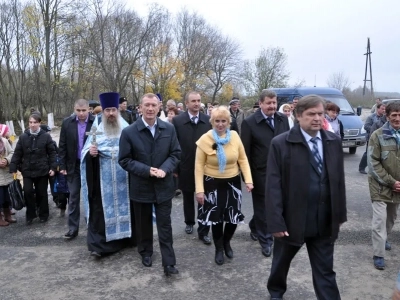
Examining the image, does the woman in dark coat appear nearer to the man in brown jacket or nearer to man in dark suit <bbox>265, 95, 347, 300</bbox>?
man in dark suit <bbox>265, 95, 347, 300</bbox>

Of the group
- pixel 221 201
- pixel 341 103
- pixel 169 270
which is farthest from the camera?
pixel 341 103

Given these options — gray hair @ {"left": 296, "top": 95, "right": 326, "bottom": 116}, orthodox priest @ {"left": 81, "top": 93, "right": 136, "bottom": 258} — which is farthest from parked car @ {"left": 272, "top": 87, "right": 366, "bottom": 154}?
gray hair @ {"left": 296, "top": 95, "right": 326, "bottom": 116}

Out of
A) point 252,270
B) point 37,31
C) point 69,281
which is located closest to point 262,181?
point 252,270

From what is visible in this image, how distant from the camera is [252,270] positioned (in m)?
3.97

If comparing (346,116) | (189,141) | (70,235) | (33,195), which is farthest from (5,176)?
(346,116)

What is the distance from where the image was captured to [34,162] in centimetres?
557

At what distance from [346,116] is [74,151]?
9.98 metres

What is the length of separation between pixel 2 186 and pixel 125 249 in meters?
2.39

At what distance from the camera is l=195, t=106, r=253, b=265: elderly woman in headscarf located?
3.94 meters

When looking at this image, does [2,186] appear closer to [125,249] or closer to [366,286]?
[125,249]

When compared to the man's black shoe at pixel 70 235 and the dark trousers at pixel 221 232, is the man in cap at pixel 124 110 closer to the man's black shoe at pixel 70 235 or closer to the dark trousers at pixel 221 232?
the man's black shoe at pixel 70 235

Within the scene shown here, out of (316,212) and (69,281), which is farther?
(69,281)

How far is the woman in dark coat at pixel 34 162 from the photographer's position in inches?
219

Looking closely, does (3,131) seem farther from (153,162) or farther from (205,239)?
(205,239)
